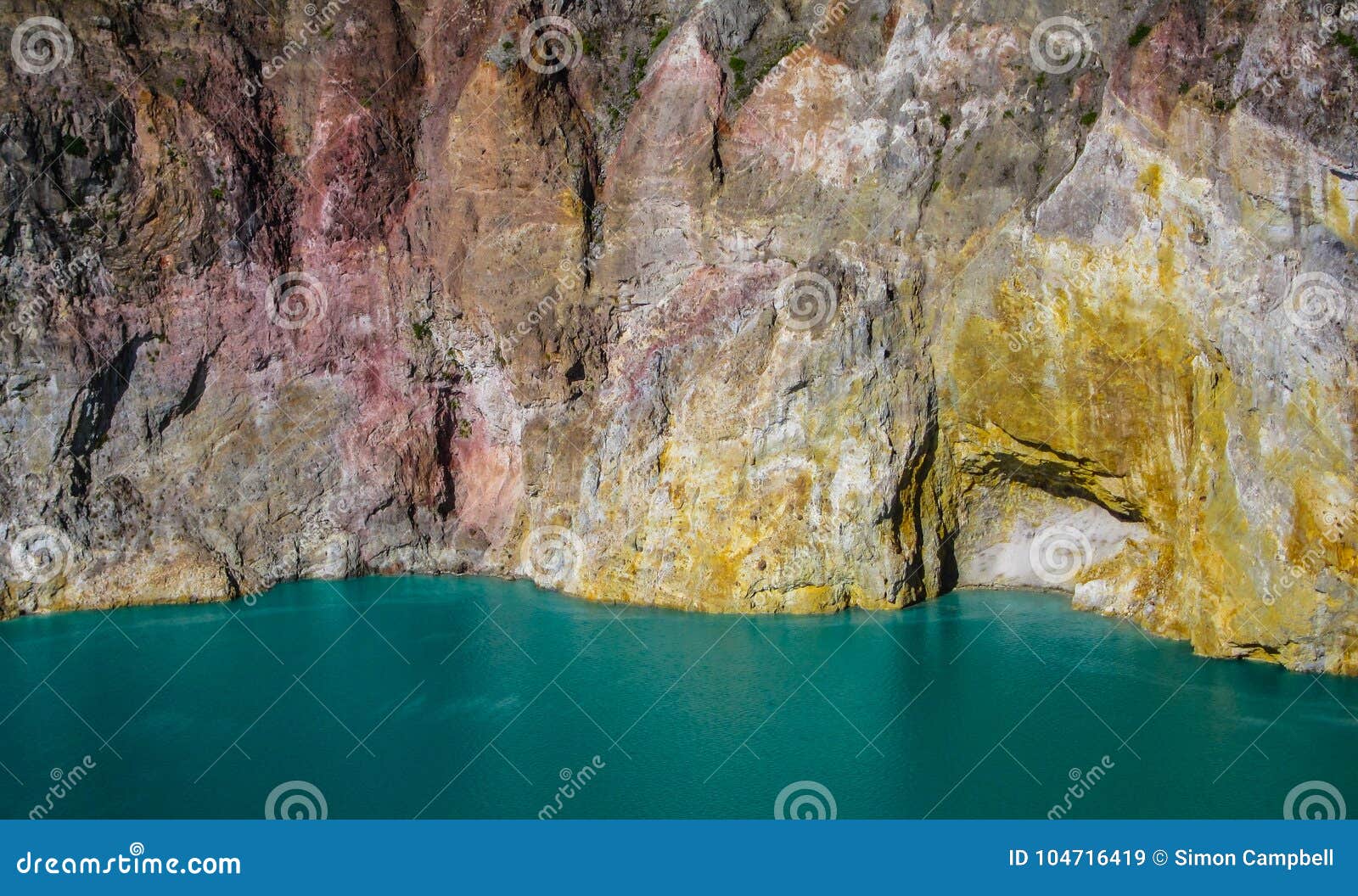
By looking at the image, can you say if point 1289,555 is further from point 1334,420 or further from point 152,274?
point 152,274

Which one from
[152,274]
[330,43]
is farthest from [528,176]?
[152,274]

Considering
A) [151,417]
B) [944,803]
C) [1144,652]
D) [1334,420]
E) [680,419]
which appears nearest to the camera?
[944,803]

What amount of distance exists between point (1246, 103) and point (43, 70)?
31166 mm

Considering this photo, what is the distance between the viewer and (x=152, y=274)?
114ft

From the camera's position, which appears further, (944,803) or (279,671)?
(279,671)
